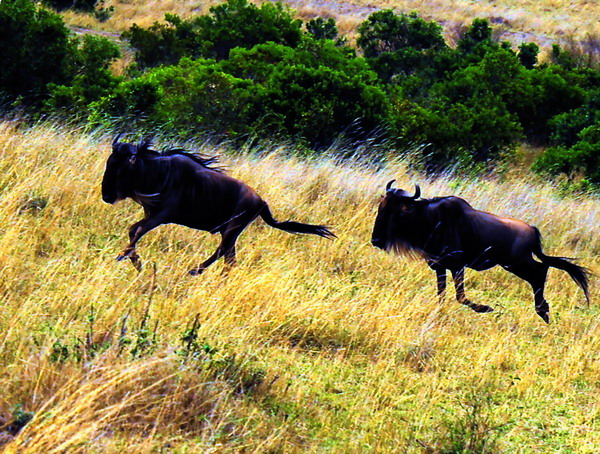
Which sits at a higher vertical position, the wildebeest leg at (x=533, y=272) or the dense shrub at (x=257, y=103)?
the wildebeest leg at (x=533, y=272)

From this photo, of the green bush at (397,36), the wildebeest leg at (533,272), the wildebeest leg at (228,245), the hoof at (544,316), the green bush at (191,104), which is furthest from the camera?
the green bush at (397,36)

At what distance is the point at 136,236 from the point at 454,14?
33.8 metres

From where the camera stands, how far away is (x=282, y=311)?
573 centimetres

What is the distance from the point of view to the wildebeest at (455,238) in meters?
7.06

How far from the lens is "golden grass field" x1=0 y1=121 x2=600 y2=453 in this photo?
3.92 m

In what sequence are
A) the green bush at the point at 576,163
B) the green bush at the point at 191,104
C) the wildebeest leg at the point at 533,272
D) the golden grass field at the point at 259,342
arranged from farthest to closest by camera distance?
the green bush at the point at 576,163 < the green bush at the point at 191,104 < the wildebeest leg at the point at 533,272 < the golden grass field at the point at 259,342

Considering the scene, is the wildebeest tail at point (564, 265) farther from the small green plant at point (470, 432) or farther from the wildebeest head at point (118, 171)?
the wildebeest head at point (118, 171)

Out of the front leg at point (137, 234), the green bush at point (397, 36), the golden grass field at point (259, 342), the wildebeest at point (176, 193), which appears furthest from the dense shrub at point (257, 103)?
the green bush at point (397, 36)

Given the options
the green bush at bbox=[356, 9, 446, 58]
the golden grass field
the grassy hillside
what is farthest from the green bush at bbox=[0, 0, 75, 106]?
the grassy hillside

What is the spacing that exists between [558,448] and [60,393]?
2786mm

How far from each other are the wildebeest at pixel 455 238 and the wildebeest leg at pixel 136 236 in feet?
6.20

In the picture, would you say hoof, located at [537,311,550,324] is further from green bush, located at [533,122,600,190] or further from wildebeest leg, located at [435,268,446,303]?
green bush, located at [533,122,600,190]

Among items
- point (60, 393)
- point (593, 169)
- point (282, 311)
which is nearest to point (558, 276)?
point (282, 311)

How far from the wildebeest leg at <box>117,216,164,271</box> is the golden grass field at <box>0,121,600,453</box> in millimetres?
118
